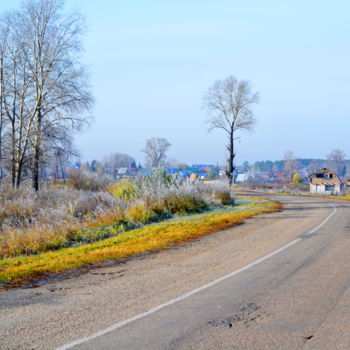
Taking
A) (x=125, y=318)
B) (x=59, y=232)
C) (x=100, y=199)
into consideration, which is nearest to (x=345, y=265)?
(x=125, y=318)

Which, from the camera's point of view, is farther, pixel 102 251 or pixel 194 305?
pixel 102 251

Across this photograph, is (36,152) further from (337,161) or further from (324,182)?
(337,161)

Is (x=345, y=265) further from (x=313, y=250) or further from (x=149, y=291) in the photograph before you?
(x=149, y=291)

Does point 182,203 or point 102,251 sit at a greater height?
point 182,203

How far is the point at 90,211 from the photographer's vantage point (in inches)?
781

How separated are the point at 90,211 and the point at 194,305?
1405 cm

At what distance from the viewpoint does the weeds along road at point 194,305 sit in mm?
5086

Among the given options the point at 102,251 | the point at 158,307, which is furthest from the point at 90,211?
the point at 158,307

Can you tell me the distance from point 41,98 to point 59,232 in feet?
56.1

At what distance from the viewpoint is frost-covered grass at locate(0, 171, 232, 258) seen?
45.5 feet

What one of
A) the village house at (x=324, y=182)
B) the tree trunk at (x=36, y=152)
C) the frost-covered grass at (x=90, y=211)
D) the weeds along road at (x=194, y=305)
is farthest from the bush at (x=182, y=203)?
the village house at (x=324, y=182)

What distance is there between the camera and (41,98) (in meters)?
29.4

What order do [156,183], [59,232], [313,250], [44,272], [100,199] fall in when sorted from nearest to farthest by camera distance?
[44,272], [313,250], [59,232], [100,199], [156,183]

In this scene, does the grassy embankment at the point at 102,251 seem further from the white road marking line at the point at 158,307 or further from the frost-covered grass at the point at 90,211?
the white road marking line at the point at 158,307
